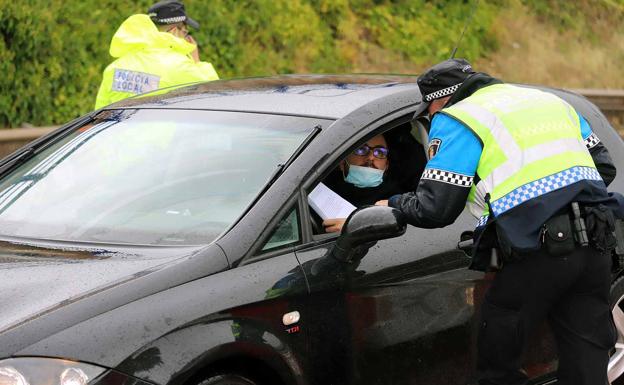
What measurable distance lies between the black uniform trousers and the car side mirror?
440 millimetres

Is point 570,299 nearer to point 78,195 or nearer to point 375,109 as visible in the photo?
point 375,109

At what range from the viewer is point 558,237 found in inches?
149

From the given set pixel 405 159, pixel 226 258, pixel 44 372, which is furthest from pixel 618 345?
pixel 44 372

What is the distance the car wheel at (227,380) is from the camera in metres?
3.39

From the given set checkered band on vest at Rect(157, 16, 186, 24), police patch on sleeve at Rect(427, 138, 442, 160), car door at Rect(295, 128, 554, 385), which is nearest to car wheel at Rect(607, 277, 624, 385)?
car door at Rect(295, 128, 554, 385)

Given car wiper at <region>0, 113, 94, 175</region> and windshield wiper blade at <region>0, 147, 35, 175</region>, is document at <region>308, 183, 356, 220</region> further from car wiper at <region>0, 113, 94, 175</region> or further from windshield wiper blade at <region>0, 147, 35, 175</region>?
windshield wiper blade at <region>0, 147, 35, 175</region>

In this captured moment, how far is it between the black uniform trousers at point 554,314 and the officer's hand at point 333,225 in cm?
58

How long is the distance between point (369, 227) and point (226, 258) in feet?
1.57

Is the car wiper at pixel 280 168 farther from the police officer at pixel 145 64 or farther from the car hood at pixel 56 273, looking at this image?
the police officer at pixel 145 64

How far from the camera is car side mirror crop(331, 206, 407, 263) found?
3717mm

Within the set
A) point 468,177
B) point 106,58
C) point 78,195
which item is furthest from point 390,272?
point 106,58

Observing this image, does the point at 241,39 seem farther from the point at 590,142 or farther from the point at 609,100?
the point at 590,142

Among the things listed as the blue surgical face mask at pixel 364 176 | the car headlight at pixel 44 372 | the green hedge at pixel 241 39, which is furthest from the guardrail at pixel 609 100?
the car headlight at pixel 44 372

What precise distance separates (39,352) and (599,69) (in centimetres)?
1823
